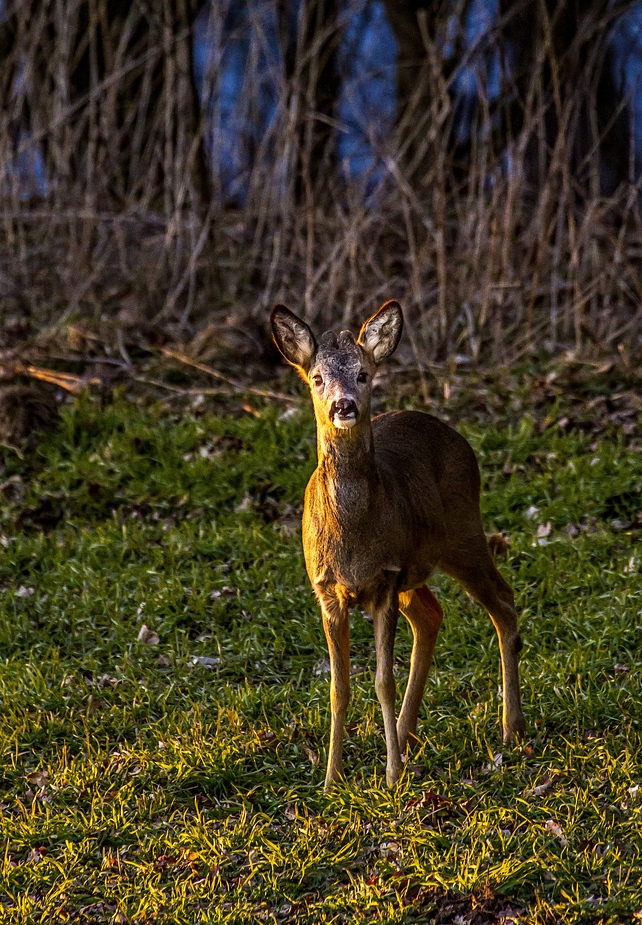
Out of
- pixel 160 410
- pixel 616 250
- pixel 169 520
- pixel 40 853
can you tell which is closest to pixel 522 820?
pixel 40 853

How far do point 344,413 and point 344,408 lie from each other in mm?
20

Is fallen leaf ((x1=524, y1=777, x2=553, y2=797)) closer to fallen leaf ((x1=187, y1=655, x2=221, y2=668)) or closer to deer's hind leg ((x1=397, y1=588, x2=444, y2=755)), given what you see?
deer's hind leg ((x1=397, y1=588, x2=444, y2=755))

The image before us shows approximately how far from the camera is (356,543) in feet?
15.8

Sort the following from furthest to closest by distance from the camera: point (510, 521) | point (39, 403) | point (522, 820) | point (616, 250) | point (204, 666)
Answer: point (616, 250) → point (39, 403) → point (510, 521) → point (204, 666) → point (522, 820)

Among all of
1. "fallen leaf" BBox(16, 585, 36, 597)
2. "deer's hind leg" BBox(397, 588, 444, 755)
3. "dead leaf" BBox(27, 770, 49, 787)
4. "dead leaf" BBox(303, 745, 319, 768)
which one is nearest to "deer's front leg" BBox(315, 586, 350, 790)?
"dead leaf" BBox(303, 745, 319, 768)

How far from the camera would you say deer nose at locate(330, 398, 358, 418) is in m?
4.55

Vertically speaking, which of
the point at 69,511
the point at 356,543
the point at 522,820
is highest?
the point at 356,543

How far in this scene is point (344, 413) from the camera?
4.55 metres

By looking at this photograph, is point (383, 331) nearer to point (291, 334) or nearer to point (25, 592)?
point (291, 334)

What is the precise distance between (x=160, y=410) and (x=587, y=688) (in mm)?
4795

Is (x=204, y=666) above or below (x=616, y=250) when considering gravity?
below

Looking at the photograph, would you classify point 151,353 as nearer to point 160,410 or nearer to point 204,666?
point 160,410

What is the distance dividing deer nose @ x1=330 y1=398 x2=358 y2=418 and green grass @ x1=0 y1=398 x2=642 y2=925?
1529 millimetres

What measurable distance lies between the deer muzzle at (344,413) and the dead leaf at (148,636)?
2.62m
